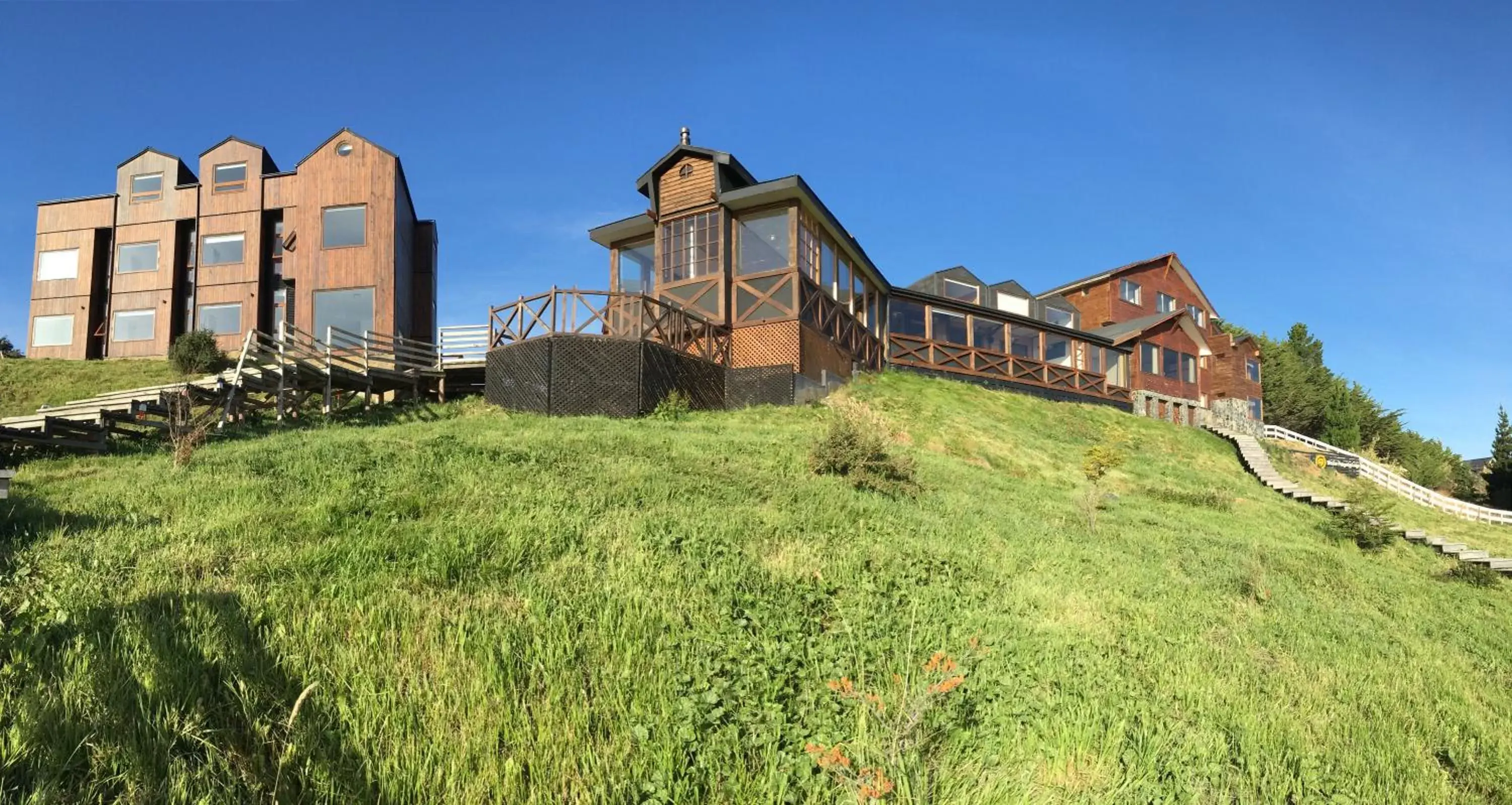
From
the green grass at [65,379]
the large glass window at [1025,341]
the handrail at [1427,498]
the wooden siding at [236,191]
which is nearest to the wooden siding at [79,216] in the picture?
the wooden siding at [236,191]

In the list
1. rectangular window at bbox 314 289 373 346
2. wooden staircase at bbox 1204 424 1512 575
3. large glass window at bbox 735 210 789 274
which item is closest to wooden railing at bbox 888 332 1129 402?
wooden staircase at bbox 1204 424 1512 575

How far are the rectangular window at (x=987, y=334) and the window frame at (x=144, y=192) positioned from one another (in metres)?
32.9

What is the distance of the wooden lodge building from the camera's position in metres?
26.3

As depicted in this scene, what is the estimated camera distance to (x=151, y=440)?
A: 508 inches

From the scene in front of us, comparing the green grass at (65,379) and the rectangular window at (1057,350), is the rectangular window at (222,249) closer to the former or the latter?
the green grass at (65,379)

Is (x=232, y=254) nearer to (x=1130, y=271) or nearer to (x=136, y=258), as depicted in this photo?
(x=136, y=258)

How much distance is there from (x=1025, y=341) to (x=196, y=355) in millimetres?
30100

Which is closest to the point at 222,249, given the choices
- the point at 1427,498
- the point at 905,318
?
the point at 905,318

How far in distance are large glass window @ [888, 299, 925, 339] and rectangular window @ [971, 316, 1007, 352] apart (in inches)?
108

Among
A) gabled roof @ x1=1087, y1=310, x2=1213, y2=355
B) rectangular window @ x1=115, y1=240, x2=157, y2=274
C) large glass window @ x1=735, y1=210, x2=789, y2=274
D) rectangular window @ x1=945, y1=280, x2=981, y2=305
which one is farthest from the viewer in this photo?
gabled roof @ x1=1087, y1=310, x2=1213, y2=355

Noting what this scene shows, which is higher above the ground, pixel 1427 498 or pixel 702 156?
pixel 702 156

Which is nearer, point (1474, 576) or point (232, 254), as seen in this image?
point (1474, 576)

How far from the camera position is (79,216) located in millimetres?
29484

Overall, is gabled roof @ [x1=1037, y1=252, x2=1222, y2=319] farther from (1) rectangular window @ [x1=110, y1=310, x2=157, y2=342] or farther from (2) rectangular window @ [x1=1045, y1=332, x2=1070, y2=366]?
(1) rectangular window @ [x1=110, y1=310, x2=157, y2=342]
